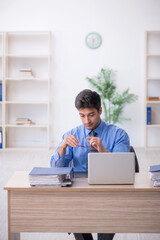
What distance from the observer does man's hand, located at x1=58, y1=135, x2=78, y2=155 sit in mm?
2100

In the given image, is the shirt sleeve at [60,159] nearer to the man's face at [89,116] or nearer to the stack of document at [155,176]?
the man's face at [89,116]

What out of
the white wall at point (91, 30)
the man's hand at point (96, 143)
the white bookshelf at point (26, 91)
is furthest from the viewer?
the white bookshelf at point (26, 91)

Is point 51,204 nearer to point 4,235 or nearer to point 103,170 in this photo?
point 103,170

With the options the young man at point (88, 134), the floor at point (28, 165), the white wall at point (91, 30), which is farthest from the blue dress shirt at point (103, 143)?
the white wall at point (91, 30)

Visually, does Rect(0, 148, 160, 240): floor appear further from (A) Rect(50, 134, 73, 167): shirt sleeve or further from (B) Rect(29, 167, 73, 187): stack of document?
(B) Rect(29, 167, 73, 187): stack of document

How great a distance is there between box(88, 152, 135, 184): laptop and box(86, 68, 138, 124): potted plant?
A: 4.33m

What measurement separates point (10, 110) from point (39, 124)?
2.27 feet

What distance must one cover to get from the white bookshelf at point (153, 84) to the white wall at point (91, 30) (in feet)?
0.37

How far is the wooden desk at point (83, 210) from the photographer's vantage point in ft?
6.02

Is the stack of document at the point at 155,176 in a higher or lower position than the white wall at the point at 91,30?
lower

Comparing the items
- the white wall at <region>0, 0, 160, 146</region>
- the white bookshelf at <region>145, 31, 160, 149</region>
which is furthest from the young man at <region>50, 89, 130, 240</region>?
the white wall at <region>0, 0, 160, 146</region>

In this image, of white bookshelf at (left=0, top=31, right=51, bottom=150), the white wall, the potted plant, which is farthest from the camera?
white bookshelf at (left=0, top=31, right=51, bottom=150)

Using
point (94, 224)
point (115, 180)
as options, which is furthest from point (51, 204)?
point (115, 180)

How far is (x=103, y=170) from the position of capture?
1828 mm
